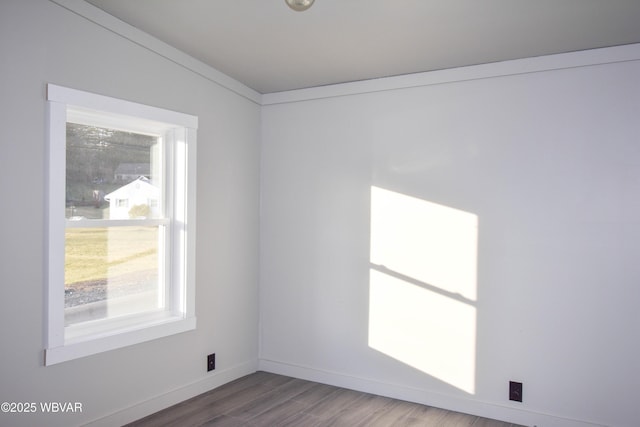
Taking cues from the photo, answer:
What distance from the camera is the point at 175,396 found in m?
3.31

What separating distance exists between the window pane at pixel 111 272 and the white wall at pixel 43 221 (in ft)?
0.89

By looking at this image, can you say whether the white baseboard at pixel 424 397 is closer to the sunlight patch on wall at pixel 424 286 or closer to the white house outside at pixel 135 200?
the sunlight patch on wall at pixel 424 286

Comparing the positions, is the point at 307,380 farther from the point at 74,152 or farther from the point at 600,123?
the point at 600,123

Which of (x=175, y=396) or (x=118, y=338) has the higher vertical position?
(x=118, y=338)

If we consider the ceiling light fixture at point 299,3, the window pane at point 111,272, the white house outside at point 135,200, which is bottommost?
the window pane at point 111,272

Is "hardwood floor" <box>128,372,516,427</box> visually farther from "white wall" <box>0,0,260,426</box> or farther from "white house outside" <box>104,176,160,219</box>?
"white house outside" <box>104,176,160,219</box>

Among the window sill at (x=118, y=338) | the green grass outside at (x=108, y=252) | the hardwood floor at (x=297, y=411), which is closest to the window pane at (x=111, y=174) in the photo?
the green grass outside at (x=108, y=252)

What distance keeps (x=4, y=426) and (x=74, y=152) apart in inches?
59.4

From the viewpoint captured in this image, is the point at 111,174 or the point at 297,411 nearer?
the point at 111,174

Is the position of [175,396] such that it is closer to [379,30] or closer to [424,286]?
[424,286]

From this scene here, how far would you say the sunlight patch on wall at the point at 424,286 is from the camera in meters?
3.33

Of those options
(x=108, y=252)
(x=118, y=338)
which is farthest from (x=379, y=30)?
(x=118, y=338)

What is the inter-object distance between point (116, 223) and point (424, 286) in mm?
2224

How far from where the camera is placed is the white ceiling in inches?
101
